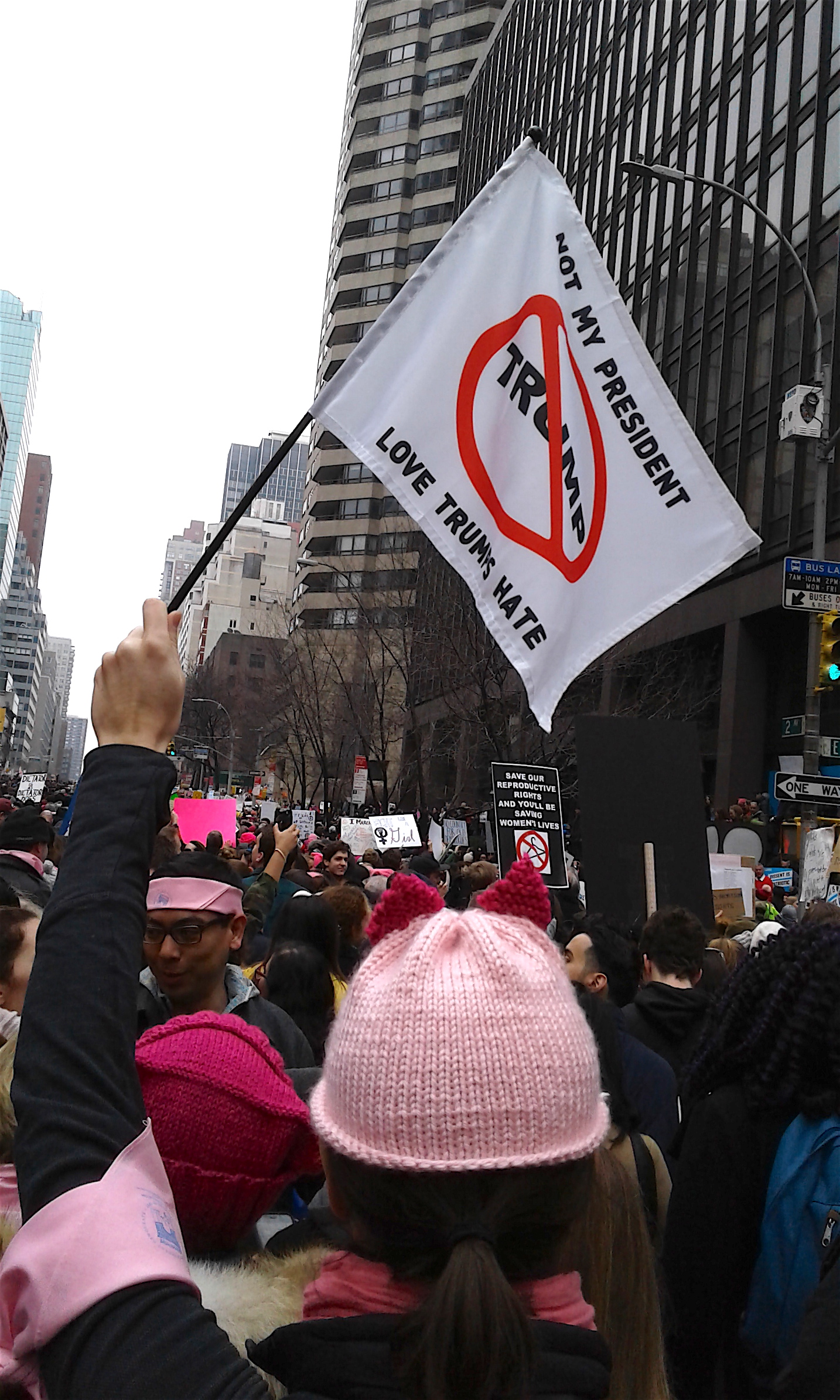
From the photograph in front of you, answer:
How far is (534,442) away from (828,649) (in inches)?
296

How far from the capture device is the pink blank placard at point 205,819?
1223 centimetres

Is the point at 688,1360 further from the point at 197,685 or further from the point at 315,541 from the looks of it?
the point at 197,685

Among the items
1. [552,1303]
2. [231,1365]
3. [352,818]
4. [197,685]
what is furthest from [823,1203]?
[197,685]

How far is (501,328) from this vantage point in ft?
15.7

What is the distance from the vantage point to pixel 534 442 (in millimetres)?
4707

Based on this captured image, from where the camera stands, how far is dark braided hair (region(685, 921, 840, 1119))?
260 cm

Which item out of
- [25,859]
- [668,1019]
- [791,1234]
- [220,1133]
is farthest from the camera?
[25,859]

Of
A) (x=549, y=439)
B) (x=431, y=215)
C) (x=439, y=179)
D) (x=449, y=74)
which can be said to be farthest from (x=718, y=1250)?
Result: (x=449, y=74)

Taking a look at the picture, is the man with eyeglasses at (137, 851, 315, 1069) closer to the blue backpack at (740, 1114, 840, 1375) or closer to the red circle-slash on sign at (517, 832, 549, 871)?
the blue backpack at (740, 1114, 840, 1375)

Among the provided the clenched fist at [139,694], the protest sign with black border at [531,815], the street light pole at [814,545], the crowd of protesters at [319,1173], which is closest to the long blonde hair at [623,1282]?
the crowd of protesters at [319,1173]

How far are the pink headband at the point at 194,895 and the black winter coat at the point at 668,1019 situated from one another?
1.72 metres

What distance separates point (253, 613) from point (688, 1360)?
145274 mm

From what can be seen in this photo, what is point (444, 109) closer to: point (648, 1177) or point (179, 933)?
point (179, 933)

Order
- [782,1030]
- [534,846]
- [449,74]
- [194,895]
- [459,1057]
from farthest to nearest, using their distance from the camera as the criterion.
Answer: [449,74] < [534,846] < [194,895] < [782,1030] < [459,1057]
